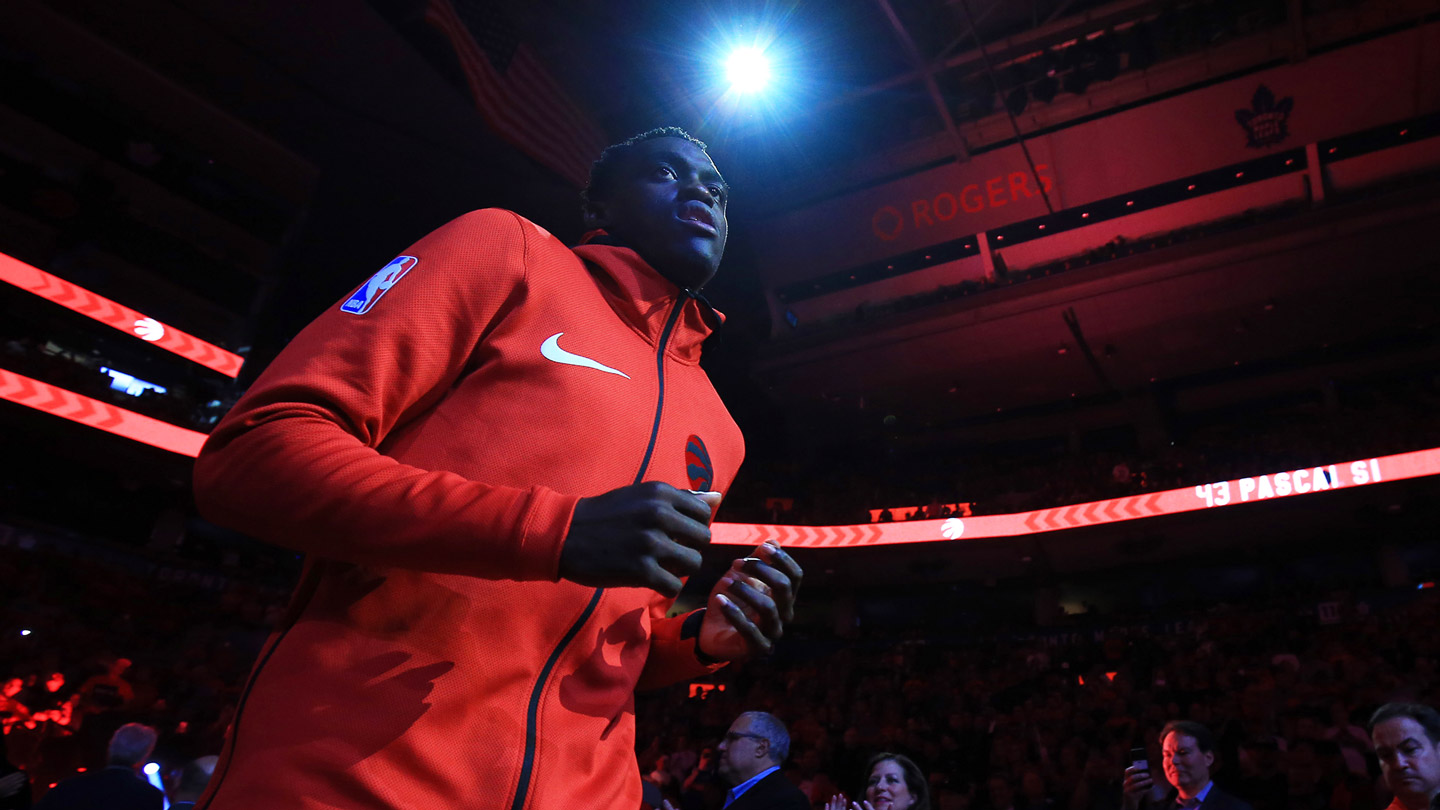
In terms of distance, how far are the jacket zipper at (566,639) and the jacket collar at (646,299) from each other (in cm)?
1

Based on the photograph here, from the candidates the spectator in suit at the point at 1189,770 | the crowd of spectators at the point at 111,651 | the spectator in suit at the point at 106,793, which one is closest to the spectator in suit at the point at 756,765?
the spectator in suit at the point at 1189,770

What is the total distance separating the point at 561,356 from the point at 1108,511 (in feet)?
45.6

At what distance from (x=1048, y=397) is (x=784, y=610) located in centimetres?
1801

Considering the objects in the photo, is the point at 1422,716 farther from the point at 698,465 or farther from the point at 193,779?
the point at 193,779

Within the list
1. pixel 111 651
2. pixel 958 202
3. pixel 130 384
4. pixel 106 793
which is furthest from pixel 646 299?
pixel 130 384

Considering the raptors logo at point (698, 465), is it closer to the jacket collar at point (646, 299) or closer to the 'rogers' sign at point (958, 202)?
the jacket collar at point (646, 299)

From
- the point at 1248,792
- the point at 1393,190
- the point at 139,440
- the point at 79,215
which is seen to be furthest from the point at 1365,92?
the point at 79,215

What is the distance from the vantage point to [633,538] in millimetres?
739

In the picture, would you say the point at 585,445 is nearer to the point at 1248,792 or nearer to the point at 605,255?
the point at 605,255

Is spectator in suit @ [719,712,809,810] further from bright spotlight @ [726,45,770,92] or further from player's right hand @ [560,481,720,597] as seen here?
bright spotlight @ [726,45,770,92]

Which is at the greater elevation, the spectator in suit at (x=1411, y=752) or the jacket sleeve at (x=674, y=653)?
the spectator in suit at (x=1411, y=752)

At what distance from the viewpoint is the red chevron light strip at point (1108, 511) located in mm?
11477

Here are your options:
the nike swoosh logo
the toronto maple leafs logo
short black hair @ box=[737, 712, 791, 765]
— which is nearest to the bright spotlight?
the toronto maple leafs logo

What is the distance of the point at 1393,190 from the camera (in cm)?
1257
